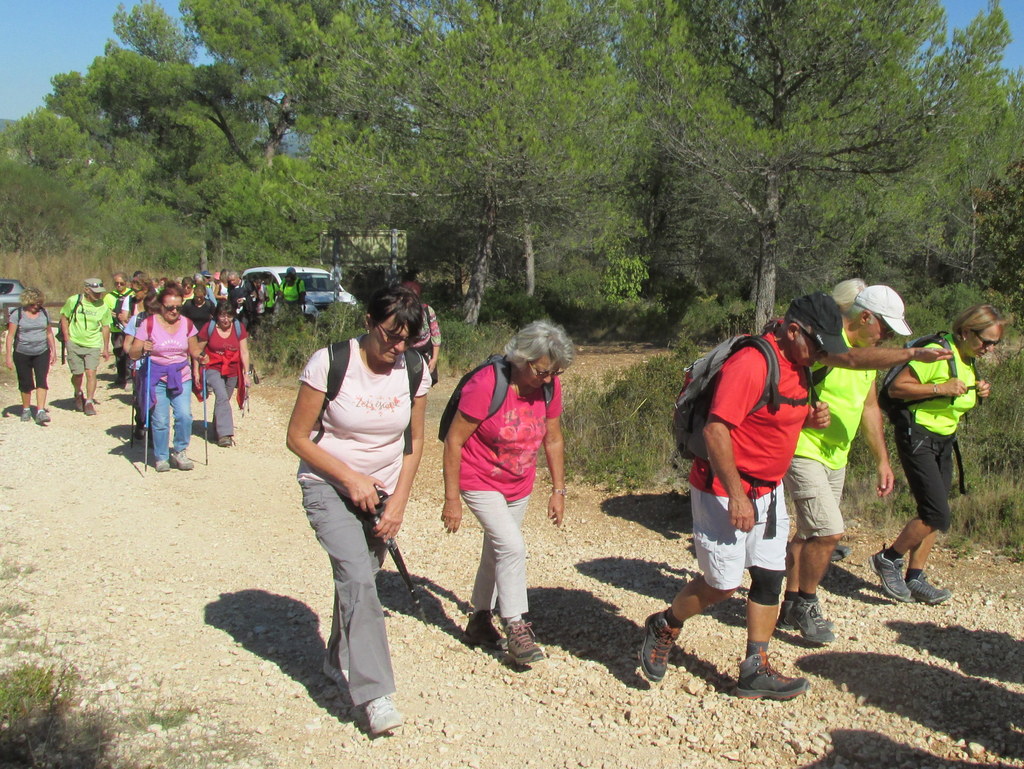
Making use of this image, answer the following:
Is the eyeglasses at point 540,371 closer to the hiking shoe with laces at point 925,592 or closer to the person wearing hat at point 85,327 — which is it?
the hiking shoe with laces at point 925,592

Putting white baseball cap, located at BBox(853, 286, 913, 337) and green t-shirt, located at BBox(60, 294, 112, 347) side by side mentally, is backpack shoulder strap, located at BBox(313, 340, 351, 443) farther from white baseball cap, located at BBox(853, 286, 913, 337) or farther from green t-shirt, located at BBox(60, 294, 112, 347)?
green t-shirt, located at BBox(60, 294, 112, 347)

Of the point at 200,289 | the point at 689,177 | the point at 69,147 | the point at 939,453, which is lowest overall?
the point at 939,453

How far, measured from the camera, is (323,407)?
350cm

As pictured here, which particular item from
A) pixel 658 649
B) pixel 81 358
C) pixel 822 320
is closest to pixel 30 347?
pixel 81 358

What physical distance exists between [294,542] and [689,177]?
13.4 m

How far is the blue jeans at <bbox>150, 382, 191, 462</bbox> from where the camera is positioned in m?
7.95

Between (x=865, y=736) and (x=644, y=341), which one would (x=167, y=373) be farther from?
(x=644, y=341)

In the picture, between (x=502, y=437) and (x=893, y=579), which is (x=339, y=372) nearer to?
(x=502, y=437)

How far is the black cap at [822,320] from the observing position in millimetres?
3516

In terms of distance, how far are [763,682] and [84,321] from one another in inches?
356

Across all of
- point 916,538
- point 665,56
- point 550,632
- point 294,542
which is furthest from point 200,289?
point 665,56

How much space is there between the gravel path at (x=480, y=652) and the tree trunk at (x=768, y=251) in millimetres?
11566

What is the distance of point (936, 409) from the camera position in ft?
15.4

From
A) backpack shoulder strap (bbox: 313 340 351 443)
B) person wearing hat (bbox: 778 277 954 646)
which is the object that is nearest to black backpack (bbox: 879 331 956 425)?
person wearing hat (bbox: 778 277 954 646)
